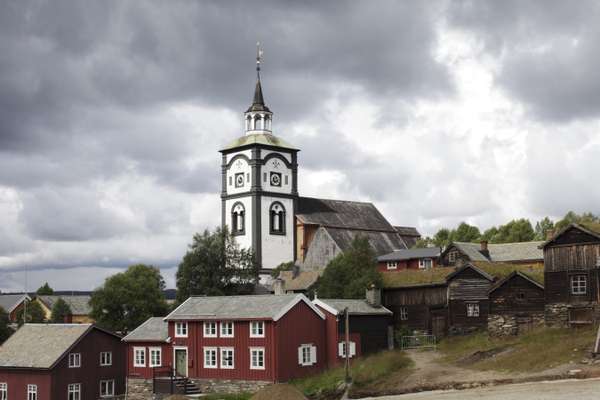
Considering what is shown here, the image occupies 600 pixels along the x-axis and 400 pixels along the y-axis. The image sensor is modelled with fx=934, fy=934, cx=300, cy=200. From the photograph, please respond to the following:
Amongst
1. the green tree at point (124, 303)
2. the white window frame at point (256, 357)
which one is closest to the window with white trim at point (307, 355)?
the white window frame at point (256, 357)

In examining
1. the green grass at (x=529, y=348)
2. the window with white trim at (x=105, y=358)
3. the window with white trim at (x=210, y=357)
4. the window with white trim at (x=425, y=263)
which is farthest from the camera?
the window with white trim at (x=425, y=263)

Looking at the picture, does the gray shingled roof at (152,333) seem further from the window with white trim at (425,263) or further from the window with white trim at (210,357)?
the window with white trim at (425,263)

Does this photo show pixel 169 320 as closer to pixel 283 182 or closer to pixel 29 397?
pixel 29 397

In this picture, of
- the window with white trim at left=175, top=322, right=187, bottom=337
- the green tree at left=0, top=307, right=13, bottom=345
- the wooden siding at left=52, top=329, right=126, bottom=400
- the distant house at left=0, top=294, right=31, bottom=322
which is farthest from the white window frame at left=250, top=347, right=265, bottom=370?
the distant house at left=0, top=294, right=31, bottom=322

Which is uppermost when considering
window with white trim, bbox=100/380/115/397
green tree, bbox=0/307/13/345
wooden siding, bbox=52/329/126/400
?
green tree, bbox=0/307/13/345

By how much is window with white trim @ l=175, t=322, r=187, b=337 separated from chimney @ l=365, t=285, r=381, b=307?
532 inches

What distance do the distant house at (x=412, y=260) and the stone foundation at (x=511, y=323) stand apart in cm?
2645

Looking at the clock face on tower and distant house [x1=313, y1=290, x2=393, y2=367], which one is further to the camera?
the clock face on tower

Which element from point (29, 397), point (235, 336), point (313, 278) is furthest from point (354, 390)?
point (313, 278)

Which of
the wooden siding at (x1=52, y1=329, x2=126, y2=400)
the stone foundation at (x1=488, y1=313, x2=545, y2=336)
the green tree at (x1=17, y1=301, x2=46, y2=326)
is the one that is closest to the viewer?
the stone foundation at (x1=488, y1=313, x2=545, y2=336)

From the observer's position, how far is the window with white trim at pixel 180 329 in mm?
63844

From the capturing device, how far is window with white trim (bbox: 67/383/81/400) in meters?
63.4

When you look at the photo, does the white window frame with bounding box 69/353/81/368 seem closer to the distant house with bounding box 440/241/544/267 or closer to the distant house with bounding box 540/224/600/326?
the distant house with bounding box 540/224/600/326

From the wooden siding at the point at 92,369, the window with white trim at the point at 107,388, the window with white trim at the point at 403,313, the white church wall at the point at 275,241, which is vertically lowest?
the window with white trim at the point at 107,388
